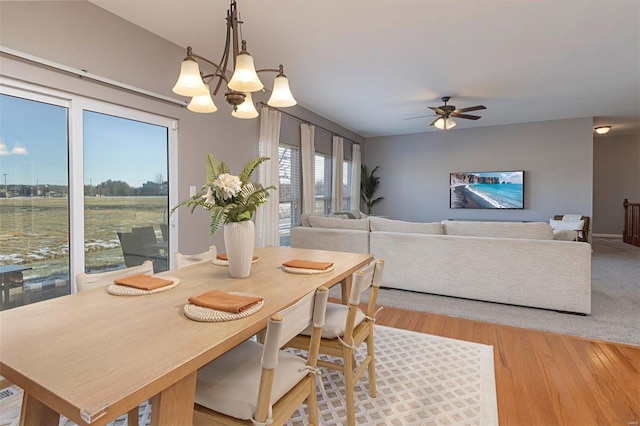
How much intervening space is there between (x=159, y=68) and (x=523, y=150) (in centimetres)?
666

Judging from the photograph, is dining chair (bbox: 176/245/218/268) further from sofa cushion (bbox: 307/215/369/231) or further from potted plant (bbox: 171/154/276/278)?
sofa cushion (bbox: 307/215/369/231)

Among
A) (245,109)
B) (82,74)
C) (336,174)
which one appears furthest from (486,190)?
(82,74)

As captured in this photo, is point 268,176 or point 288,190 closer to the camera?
point 268,176

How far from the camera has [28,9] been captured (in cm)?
208

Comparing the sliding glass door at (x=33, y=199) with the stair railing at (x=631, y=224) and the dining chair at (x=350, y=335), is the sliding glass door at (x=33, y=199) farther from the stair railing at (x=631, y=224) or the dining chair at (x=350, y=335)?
the stair railing at (x=631, y=224)

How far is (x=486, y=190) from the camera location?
22.5 ft

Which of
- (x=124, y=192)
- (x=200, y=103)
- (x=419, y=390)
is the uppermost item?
(x=200, y=103)

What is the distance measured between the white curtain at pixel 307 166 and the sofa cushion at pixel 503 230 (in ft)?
7.65

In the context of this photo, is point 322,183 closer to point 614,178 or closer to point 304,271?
point 304,271

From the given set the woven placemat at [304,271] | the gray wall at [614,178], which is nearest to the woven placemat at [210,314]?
the woven placemat at [304,271]

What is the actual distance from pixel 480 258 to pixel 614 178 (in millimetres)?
7388

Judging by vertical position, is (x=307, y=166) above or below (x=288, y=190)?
above

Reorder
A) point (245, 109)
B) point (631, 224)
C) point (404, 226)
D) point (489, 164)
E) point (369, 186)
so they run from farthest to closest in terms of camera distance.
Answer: point (369, 186) < point (631, 224) < point (489, 164) < point (404, 226) < point (245, 109)

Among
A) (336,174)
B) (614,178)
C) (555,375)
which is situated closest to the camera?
(555,375)
